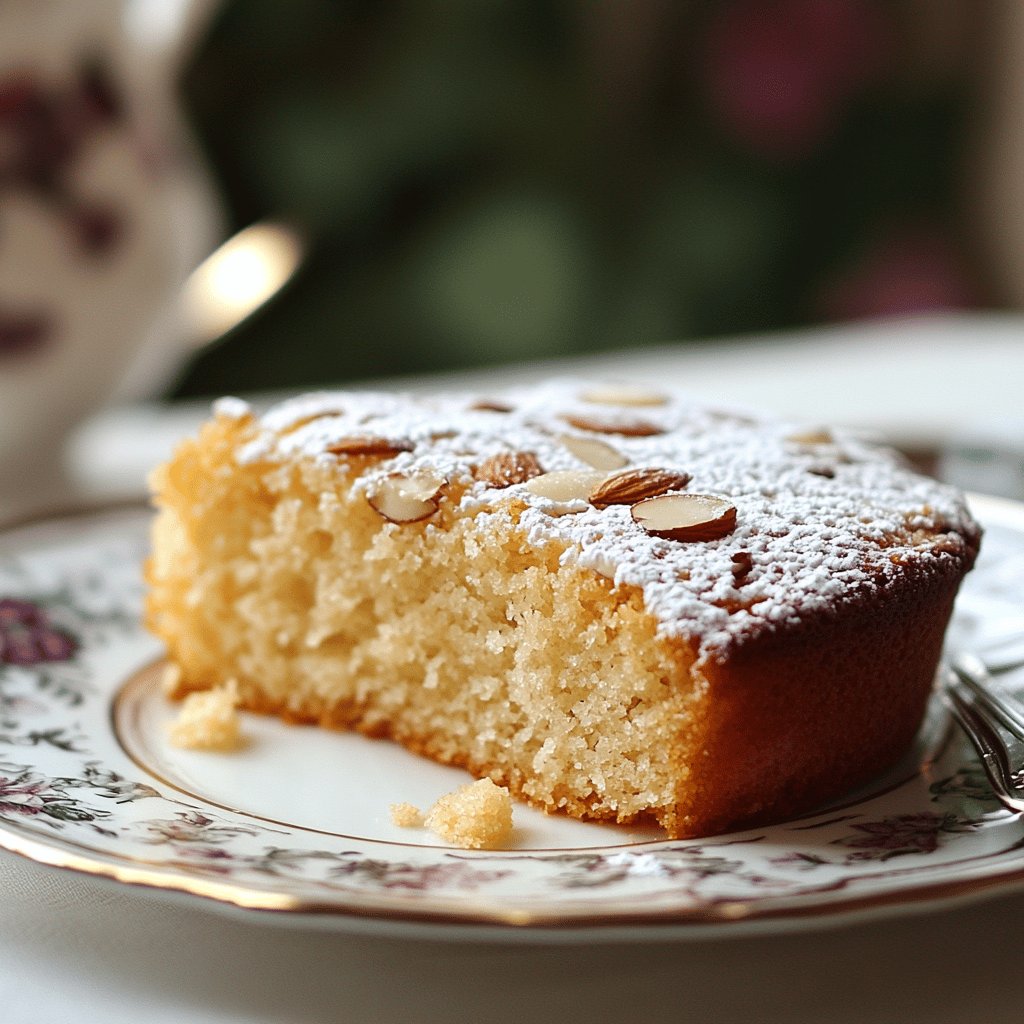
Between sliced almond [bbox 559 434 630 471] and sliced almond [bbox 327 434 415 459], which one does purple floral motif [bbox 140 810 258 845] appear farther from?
sliced almond [bbox 559 434 630 471]

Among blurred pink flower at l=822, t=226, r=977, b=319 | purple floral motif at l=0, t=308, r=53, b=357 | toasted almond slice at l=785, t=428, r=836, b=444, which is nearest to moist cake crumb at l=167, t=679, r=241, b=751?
toasted almond slice at l=785, t=428, r=836, b=444

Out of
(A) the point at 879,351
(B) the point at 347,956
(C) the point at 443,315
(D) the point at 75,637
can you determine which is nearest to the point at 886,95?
(A) the point at 879,351

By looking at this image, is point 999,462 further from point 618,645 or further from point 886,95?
point 886,95

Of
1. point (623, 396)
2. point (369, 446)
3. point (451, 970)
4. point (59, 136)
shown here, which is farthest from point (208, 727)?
point (59, 136)

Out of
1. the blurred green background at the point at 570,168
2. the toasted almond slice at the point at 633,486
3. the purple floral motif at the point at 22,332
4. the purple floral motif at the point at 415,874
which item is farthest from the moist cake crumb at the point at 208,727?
the blurred green background at the point at 570,168

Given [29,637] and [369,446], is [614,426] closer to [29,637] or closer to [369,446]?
[369,446]
